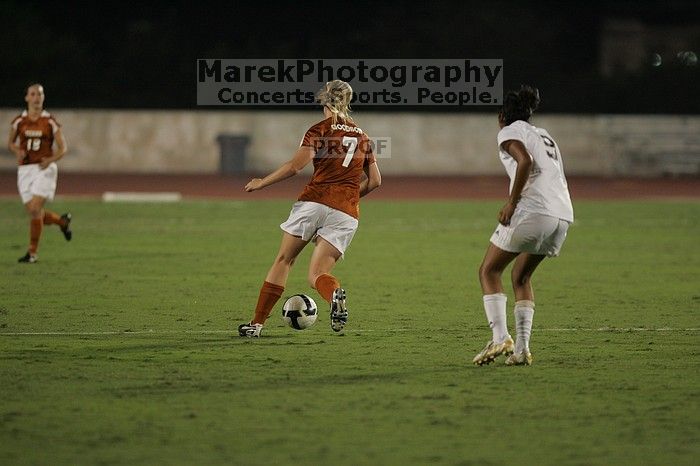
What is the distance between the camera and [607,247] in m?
19.2

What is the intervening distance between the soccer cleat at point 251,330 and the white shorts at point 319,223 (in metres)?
0.85

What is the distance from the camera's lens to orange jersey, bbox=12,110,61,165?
16641 millimetres

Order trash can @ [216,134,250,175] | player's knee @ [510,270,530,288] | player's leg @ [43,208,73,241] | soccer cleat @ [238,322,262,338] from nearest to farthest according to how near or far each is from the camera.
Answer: player's knee @ [510,270,530,288], soccer cleat @ [238,322,262,338], player's leg @ [43,208,73,241], trash can @ [216,134,250,175]

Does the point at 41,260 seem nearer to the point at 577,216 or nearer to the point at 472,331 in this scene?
the point at 472,331

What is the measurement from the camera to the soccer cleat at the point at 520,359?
8984 millimetres

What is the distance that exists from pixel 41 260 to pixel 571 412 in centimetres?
1074

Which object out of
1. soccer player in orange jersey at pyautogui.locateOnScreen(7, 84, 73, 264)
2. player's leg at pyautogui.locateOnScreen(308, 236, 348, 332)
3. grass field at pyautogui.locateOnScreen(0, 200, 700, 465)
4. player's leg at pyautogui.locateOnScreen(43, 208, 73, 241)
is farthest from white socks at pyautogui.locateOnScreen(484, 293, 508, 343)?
player's leg at pyautogui.locateOnScreen(43, 208, 73, 241)

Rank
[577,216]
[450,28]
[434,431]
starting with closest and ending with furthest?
[434,431]
[577,216]
[450,28]

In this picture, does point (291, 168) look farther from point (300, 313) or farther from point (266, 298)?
point (300, 313)

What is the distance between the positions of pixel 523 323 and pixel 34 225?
9243 mm

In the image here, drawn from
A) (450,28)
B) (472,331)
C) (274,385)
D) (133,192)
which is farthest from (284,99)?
(274,385)

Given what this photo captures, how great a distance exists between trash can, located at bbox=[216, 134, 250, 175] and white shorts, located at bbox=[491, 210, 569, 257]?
31261 mm

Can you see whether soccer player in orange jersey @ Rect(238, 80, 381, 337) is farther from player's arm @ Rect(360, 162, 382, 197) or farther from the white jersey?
the white jersey

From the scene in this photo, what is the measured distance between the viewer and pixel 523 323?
894cm
